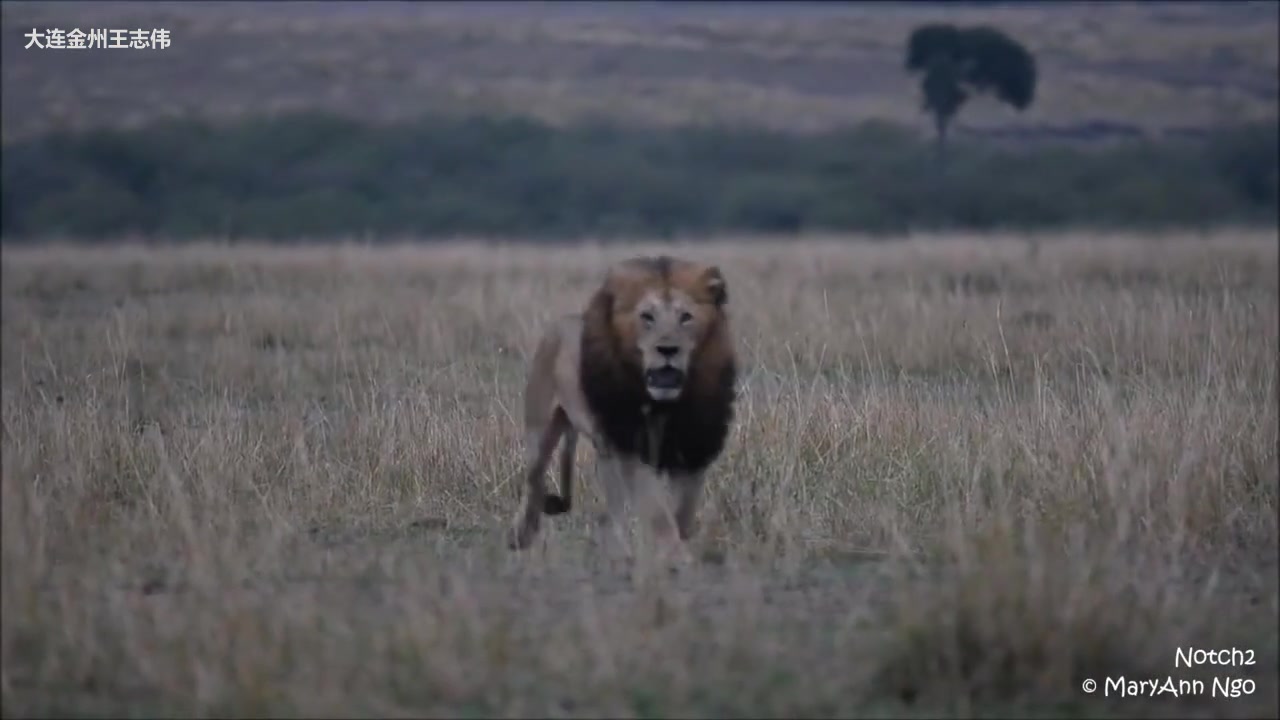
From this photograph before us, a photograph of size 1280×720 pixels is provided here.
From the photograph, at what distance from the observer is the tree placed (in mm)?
44969

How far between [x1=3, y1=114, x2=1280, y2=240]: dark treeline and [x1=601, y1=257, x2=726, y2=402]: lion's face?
34.4 metres

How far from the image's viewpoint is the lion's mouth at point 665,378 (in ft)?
23.9

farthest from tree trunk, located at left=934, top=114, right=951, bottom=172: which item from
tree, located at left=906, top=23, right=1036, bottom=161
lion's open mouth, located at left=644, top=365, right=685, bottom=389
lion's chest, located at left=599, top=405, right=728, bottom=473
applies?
lion's open mouth, located at left=644, top=365, right=685, bottom=389

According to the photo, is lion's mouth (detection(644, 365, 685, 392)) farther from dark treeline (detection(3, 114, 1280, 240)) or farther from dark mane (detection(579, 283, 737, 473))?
dark treeline (detection(3, 114, 1280, 240))

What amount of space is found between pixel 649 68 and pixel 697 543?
56.3 metres

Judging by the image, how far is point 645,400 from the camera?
7.48m

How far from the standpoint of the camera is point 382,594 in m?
6.90

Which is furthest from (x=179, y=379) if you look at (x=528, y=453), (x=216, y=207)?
(x=216, y=207)

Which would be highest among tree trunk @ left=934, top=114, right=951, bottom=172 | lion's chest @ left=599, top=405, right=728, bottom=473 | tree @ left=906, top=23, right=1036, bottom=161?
tree @ left=906, top=23, right=1036, bottom=161

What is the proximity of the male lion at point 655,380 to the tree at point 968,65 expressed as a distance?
38.3 m

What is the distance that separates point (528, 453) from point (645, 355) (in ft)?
3.54

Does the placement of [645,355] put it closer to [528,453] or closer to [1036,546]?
[528,453]

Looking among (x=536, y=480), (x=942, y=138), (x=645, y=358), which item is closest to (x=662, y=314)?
(x=645, y=358)
